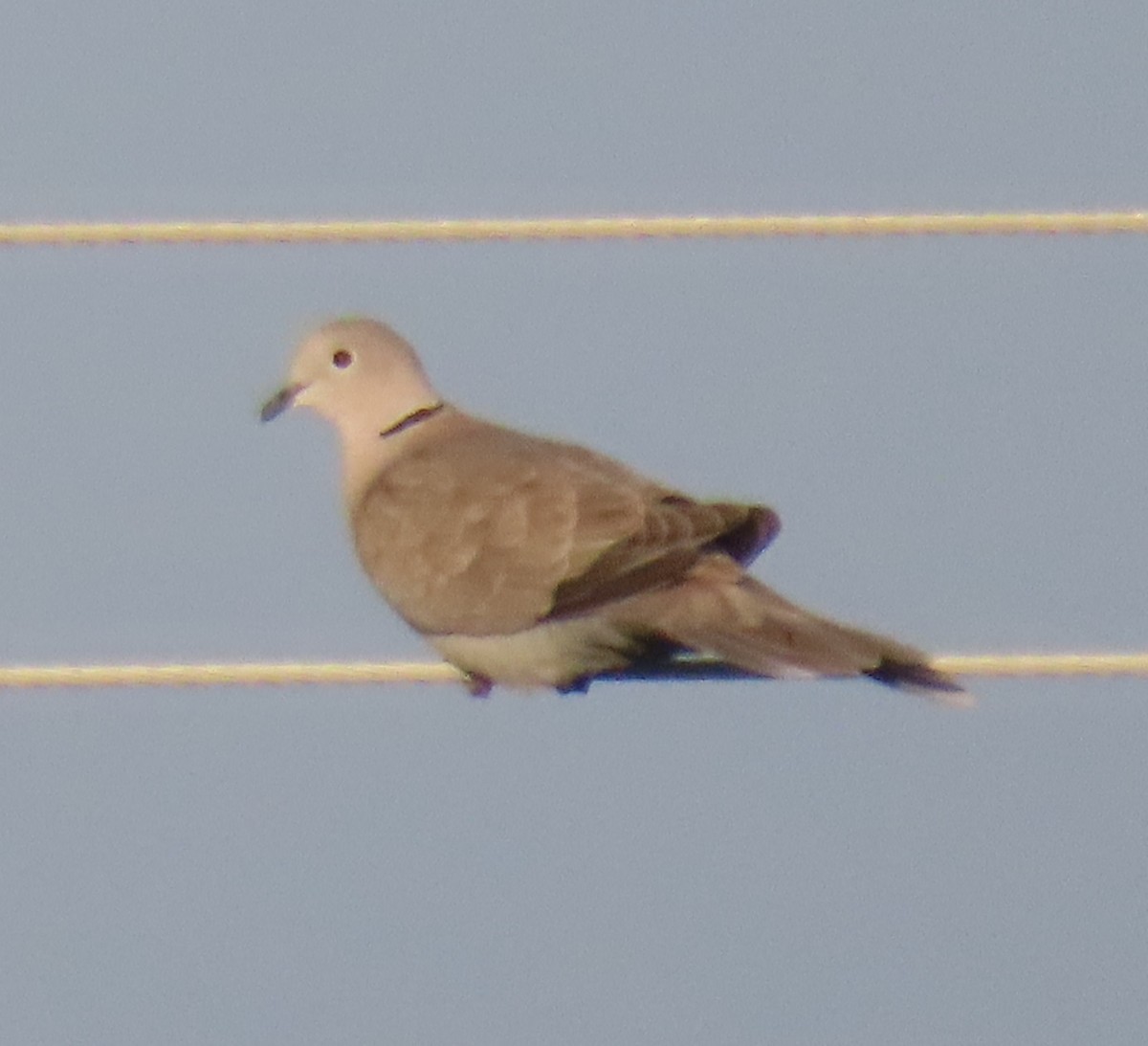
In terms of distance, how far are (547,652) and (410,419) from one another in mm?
1281

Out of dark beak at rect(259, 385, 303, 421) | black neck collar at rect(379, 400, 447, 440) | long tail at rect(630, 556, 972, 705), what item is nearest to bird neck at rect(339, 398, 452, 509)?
black neck collar at rect(379, 400, 447, 440)

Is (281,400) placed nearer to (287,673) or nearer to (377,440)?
(377,440)

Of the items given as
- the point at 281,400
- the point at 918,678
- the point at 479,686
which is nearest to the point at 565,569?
the point at 479,686

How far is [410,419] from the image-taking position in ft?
29.9

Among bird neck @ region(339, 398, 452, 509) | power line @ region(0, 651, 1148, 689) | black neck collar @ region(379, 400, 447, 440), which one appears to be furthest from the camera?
black neck collar @ region(379, 400, 447, 440)

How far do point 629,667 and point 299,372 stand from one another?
5.57 ft

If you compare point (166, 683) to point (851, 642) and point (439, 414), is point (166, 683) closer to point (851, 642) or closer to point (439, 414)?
point (851, 642)

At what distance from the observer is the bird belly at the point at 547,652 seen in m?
7.86

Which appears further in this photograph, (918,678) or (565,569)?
(565,569)

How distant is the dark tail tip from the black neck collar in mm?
2065

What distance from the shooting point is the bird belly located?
7859mm

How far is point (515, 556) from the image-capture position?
8.00 meters

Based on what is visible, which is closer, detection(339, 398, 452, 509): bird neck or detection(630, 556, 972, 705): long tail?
detection(630, 556, 972, 705): long tail

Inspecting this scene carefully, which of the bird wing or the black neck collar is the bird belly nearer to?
the bird wing
